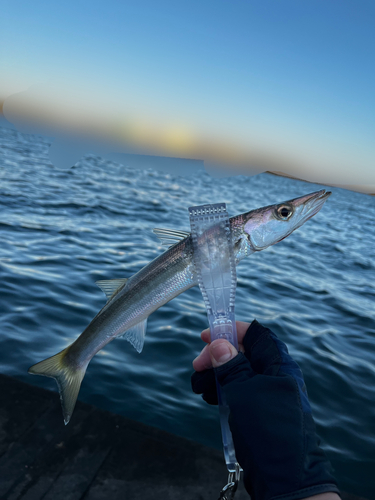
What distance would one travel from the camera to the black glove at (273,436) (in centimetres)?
179

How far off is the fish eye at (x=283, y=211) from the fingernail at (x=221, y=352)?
2.81ft

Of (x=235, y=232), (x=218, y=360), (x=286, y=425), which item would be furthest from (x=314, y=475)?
(x=235, y=232)

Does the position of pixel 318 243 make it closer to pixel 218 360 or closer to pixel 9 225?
pixel 9 225

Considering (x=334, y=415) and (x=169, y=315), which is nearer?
(x=334, y=415)

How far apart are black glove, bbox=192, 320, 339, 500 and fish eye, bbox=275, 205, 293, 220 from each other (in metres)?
0.89

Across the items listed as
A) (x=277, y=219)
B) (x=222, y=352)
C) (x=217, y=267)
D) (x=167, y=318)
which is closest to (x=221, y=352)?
(x=222, y=352)

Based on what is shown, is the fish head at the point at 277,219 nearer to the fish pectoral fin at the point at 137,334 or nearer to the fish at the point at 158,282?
the fish at the point at 158,282

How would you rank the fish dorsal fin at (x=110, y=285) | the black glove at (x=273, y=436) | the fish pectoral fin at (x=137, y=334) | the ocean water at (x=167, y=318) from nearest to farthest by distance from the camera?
the black glove at (x=273, y=436) → the fish pectoral fin at (x=137, y=334) → the fish dorsal fin at (x=110, y=285) → the ocean water at (x=167, y=318)

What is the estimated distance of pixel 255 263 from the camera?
11.9 metres

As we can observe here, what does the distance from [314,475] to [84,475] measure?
91.9 inches

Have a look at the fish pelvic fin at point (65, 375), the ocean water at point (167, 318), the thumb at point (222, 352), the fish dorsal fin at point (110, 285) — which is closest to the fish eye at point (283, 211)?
the thumb at point (222, 352)

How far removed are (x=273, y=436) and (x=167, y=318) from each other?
5297 millimetres

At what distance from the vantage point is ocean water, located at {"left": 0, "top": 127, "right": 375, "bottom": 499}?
4.83 meters

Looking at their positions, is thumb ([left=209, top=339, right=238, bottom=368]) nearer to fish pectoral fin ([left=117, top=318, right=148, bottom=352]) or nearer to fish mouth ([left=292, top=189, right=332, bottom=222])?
fish pectoral fin ([left=117, top=318, right=148, bottom=352])
